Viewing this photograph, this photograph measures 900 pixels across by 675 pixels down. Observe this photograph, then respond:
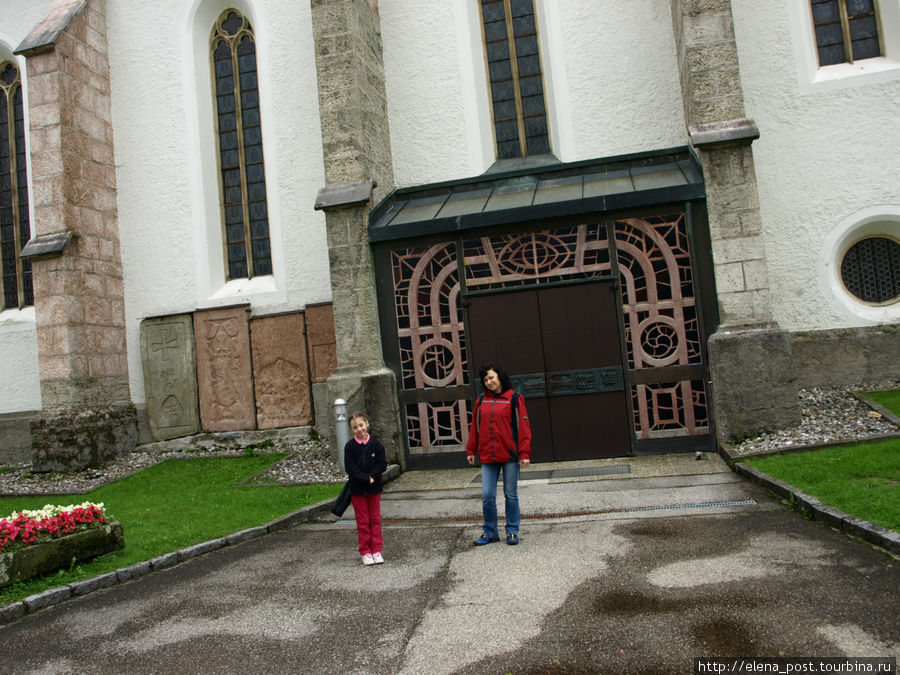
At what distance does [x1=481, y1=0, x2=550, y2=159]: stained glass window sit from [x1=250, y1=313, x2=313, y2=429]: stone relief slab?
5067mm

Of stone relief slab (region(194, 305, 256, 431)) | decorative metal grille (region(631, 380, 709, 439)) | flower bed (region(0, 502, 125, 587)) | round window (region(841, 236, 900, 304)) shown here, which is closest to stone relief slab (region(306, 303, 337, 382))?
stone relief slab (region(194, 305, 256, 431))

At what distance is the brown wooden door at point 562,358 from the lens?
1007 centimetres

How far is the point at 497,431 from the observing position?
6.38 metres

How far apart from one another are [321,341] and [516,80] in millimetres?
5986

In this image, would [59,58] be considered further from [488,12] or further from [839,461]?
[839,461]

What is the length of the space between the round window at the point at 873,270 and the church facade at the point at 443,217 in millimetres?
43

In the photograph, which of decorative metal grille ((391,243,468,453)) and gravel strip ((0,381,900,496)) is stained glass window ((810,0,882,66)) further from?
decorative metal grille ((391,243,468,453))

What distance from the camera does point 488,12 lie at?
12977 mm

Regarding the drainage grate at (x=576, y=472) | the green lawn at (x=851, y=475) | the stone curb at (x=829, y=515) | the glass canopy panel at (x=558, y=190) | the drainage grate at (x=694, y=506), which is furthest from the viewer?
the glass canopy panel at (x=558, y=190)

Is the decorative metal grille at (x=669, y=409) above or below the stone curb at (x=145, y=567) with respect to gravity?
above

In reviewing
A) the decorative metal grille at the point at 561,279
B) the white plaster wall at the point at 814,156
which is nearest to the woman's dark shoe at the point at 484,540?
the decorative metal grille at the point at 561,279

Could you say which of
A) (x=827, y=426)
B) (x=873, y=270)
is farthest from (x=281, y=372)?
(x=873, y=270)

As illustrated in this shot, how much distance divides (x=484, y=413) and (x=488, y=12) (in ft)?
30.8

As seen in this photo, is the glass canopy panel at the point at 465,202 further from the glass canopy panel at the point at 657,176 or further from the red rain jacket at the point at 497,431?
the red rain jacket at the point at 497,431
